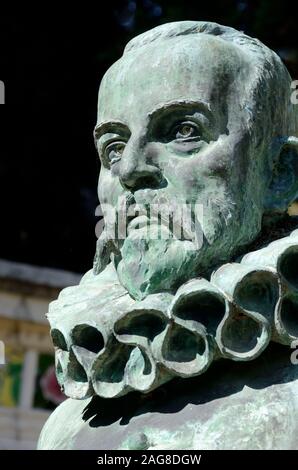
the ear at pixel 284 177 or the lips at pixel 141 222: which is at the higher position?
the ear at pixel 284 177

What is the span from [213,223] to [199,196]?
66mm

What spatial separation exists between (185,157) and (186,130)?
0.06 m

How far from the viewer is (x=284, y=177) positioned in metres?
3.29

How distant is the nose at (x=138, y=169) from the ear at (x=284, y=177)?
272 mm

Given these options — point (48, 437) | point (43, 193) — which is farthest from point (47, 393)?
point (48, 437)

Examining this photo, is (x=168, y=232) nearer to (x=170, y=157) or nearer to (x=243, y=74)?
(x=170, y=157)

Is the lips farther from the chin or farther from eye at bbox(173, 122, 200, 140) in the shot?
eye at bbox(173, 122, 200, 140)

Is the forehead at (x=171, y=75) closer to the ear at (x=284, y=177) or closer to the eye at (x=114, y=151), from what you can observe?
the eye at (x=114, y=151)

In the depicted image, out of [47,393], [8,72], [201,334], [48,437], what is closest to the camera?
[201,334]

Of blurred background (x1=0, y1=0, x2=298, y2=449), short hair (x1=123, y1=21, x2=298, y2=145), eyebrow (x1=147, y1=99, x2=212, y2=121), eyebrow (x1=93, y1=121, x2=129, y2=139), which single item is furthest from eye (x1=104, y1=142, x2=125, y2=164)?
blurred background (x1=0, y1=0, x2=298, y2=449)

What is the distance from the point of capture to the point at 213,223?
3.12m

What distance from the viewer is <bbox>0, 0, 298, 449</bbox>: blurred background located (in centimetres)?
900

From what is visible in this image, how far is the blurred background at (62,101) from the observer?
354 inches

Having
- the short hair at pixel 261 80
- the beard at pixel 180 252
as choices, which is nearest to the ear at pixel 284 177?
the short hair at pixel 261 80
